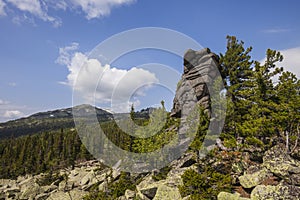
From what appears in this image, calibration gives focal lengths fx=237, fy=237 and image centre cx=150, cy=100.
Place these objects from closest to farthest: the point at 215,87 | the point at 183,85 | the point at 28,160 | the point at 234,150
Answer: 1. the point at 234,150
2. the point at 215,87
3. the point at 183,85
4. the point at 28,160

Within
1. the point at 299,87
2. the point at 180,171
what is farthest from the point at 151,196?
the point at 299,87

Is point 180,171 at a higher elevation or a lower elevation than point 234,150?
lower

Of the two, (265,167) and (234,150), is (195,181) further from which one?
(234,150)

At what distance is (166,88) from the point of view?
3003cm

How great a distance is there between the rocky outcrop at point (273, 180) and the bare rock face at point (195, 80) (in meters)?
19.4

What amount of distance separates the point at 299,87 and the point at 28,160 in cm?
9159

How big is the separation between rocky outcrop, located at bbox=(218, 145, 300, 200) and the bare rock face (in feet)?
63.6

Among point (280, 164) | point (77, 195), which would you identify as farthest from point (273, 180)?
point (77, 195)

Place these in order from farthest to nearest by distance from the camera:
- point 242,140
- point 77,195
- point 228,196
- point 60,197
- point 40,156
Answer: point 40,156
point 77,195
point 60,197
point 242,140
point 228,196

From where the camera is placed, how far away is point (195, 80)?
4497 centimetres

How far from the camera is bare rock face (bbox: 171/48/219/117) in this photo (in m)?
42.8

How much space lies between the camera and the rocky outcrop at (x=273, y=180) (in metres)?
16.8

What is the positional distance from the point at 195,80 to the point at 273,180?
27.0 metres

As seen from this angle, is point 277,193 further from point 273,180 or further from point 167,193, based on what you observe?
point 167,193
